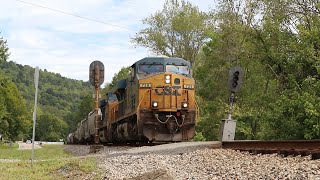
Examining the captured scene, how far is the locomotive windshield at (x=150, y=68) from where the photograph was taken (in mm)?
20164

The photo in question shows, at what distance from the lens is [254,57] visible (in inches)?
1114

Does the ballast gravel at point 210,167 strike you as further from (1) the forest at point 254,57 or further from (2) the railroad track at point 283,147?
(1) the forest at point 254,57

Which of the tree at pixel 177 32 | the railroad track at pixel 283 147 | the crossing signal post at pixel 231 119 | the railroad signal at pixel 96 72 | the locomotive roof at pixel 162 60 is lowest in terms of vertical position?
the railroad track at pixel 283 147

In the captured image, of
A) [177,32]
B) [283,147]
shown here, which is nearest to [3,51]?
[177,32]

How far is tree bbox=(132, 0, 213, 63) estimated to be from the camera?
1750 inches

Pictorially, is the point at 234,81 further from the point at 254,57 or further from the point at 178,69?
the point at 254,57

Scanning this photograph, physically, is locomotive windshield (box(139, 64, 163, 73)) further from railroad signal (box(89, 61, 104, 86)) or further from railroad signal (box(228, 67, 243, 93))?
railroad signal (box(228, 67, 243, 93))

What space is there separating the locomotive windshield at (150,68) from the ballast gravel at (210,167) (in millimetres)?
7716

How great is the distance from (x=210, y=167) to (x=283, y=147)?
276 cm

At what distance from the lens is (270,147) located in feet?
38.0

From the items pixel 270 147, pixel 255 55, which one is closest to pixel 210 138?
pixel 255 55

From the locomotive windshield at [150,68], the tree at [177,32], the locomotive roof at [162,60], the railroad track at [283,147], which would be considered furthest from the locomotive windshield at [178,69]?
the tree at [177,32]

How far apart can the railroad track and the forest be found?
6688mm

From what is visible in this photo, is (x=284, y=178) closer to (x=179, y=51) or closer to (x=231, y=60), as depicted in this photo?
(x=231, y=60)
